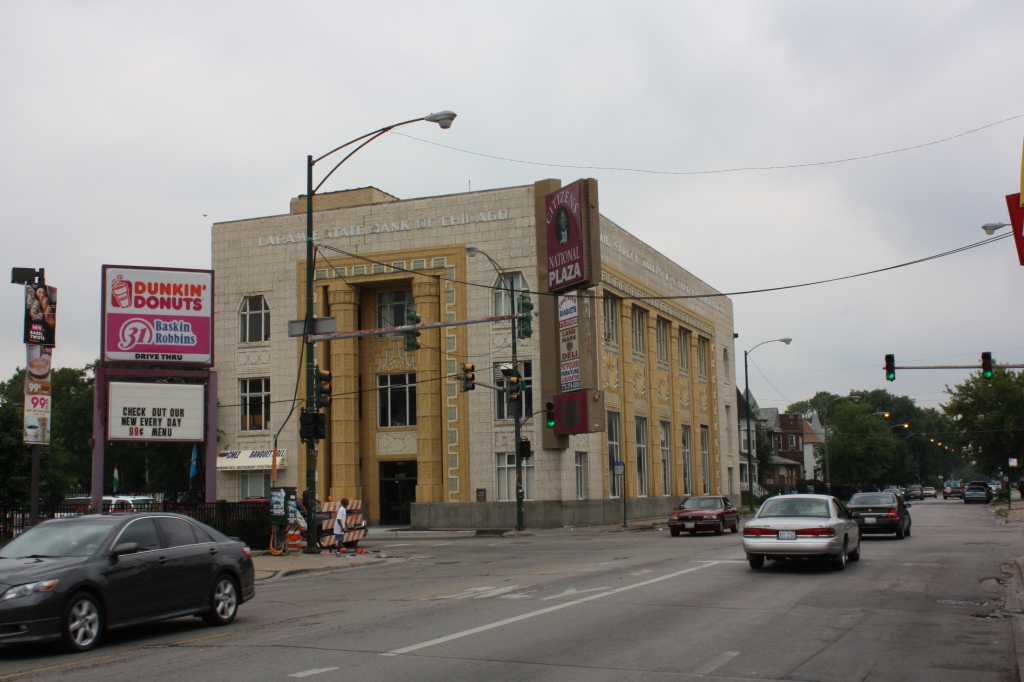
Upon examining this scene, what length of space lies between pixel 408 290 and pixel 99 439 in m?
21.8

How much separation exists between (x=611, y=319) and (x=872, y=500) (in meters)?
21.2

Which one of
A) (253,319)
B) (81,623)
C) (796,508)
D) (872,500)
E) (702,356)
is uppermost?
(253,319)

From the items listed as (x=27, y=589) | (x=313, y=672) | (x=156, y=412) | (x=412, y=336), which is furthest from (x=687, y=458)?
(x=27, y=589)

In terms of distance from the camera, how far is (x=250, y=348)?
47.2m

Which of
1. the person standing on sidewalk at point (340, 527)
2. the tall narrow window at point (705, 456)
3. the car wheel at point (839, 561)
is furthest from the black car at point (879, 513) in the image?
the tall narrow window at point (705, 456)

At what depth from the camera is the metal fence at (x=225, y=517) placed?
86.4ft

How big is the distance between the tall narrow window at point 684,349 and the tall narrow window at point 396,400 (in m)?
20.6

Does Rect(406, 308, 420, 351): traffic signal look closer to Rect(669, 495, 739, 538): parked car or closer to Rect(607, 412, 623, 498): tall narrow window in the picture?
Rect(669, 495, 739, 538): parked car

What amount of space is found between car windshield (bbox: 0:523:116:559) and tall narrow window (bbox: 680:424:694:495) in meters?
50.0

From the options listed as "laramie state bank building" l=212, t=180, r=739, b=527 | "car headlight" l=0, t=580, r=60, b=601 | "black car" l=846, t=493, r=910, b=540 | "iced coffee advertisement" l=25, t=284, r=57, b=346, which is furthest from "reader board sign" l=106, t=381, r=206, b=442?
"black car" l=846, t=493, r=910, b=540

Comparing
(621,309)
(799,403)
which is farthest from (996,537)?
(799,403)

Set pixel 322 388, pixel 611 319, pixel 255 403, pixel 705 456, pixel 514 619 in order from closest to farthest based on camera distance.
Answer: pixel 514 619, pixel 322 388, pixel 255 403, pixel 611 319, pixel 705 456

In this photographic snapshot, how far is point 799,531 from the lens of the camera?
17906mm

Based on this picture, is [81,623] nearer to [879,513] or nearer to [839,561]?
[839,561]
